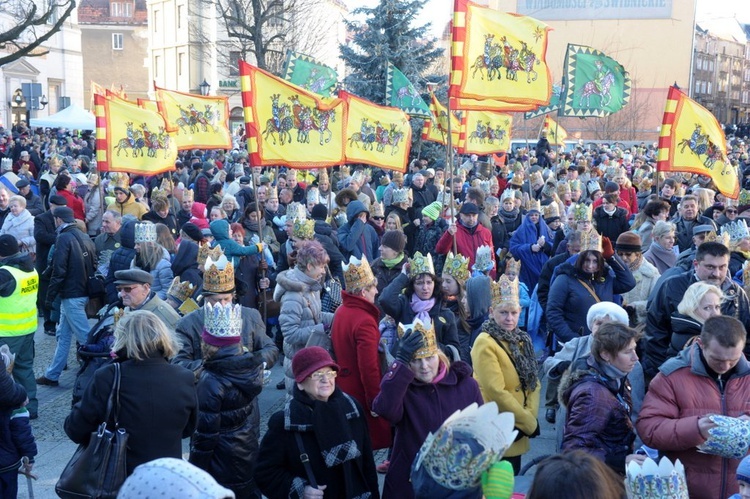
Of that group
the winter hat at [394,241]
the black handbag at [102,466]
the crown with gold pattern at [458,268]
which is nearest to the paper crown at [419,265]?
the crown with gold pattern at [458,268]

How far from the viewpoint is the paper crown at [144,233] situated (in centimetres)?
855

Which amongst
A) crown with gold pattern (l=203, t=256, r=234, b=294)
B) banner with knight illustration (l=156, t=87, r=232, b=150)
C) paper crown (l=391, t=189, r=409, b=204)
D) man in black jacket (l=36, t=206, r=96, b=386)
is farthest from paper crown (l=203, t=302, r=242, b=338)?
banner with knight illustration (l=156, t=87, r=232, b=150)

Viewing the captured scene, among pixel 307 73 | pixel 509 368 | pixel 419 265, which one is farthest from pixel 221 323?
pixel 307 73

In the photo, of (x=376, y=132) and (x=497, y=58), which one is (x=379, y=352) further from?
(x=376, y=132)

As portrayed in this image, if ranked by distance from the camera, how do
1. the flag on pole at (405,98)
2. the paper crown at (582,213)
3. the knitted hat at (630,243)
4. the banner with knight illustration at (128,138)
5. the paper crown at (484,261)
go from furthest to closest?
the flag on pole at (405,98), the banner with knight illustration at (128,138), the paper crown at (582,213), the paper crown at (484,261), the knitted hat at (630,243)

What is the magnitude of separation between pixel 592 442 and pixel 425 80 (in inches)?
924

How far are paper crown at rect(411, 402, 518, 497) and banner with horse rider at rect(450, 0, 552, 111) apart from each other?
598 cm

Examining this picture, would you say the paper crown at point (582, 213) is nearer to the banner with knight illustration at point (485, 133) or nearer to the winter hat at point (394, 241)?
the winter hat at point (394, 241)

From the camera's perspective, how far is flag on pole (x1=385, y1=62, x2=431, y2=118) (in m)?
16.6

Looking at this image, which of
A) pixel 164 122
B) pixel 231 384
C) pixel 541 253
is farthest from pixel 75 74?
pixel 231 384

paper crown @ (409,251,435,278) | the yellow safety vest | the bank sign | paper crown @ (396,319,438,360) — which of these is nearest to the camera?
paper crown @ (396,319,438,360)

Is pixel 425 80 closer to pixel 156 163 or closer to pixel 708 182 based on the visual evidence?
pixel 708 182

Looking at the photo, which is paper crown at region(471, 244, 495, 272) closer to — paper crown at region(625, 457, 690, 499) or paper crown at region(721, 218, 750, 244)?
paper crown at region(721, 218, 750, 244)

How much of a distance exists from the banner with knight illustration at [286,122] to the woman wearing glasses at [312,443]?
17.7ft
